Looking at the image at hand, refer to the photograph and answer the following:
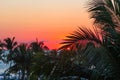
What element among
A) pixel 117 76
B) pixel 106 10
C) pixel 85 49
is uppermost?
pixel 106 10

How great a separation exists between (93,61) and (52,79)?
1218 millimetres

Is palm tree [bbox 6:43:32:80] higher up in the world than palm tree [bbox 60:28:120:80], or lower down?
higher up

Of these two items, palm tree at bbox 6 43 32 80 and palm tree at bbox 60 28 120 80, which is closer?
palm tree at bbox 60 28 120 80

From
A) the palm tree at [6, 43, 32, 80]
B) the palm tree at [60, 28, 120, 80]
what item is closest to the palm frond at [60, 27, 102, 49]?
the palm tree at [60, 28, 120, 80]

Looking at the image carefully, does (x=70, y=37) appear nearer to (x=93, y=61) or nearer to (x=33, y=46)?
(x=93, y=61)

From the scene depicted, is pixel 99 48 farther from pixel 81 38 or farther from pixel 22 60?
pixel 22 60

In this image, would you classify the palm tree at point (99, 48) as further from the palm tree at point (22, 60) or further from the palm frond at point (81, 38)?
the palm tree at point (22, 60)

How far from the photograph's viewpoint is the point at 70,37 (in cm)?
1160

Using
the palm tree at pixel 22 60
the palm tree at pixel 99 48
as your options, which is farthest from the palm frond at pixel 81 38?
the palm tree at pixel 22 60

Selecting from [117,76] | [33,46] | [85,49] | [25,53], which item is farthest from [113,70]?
[33,46]

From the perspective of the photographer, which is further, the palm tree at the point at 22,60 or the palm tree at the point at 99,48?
the palm tree at the point at 22,60

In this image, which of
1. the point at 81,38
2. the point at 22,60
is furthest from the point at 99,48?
the point at 22,60

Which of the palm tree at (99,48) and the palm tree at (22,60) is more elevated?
the palm tree at (22,60)

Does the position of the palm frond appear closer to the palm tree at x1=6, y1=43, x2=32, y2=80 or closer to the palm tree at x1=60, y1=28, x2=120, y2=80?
the palm tree at x1=60, y1=28, x2=120, y2=80
